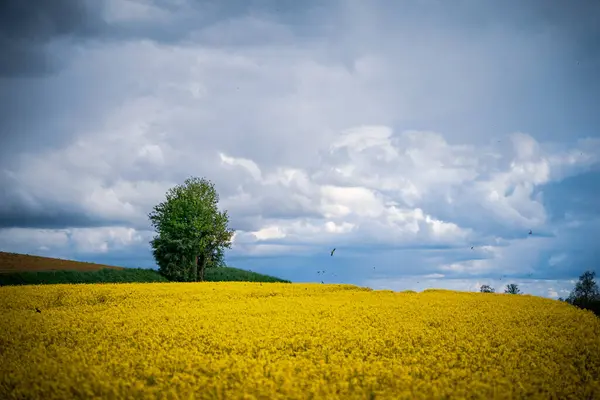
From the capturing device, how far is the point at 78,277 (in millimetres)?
44656

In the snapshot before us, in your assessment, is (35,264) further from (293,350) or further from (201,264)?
(293,350)

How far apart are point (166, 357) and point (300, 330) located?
5.00 m

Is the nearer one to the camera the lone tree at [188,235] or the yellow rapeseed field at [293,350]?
the yellow rapeseed field at [293,350]

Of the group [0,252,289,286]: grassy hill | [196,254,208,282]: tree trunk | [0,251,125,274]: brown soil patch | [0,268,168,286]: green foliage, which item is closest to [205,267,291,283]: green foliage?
[196,254,208,282]: tree trunk

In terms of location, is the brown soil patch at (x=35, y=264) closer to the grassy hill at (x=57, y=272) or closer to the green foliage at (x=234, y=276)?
the grassy hill at (x=57, y=272)

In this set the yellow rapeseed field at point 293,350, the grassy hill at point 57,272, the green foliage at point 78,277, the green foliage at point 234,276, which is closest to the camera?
the yellow rapeseed field at point 293,350

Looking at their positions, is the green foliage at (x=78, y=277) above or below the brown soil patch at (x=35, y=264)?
below

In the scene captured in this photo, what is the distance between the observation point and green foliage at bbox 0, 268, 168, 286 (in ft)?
136

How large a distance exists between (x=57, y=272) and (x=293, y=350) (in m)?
37.4

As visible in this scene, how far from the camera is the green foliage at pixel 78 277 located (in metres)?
41.5

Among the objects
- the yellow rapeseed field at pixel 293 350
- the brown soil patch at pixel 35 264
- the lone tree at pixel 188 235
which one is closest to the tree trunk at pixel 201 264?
the lone tree at pixel 188 235

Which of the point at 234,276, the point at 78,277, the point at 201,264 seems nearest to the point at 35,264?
the point at 78,277

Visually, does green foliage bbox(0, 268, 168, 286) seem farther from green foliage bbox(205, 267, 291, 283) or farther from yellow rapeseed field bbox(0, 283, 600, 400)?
yellow rapeseed field bbox(0, 283, 600, 400)

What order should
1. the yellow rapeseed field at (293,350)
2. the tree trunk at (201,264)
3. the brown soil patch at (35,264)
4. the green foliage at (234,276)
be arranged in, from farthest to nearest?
the green foliage at (234,276), the tree trunk at (201,264), the brown soil patch at (35,264), the yellow rapeseed field at (293,350)
